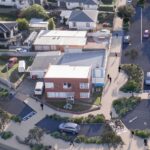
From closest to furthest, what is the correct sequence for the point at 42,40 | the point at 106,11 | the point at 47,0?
the point at 42,40
the point at 106,11
the point at 47,0

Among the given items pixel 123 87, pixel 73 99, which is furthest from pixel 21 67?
pixel 123 87

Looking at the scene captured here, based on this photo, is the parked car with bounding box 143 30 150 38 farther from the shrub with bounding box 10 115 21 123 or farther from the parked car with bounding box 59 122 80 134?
the shrub with bounding box 10 115 21 123

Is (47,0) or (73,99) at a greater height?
(47,0)

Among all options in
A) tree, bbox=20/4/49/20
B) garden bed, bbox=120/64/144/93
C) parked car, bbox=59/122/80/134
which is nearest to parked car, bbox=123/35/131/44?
garden bed, bbox=120/64/144/93

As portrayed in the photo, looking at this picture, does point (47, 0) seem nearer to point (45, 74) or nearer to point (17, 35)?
point (17, 35)

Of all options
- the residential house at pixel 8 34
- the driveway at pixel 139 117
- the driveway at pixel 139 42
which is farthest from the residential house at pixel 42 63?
the driveway at pixel 139 117

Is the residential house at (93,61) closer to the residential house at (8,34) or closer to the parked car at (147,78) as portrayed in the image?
the parked car at (147,78)

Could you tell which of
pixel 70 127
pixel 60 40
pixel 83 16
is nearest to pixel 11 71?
pixel 60 40
